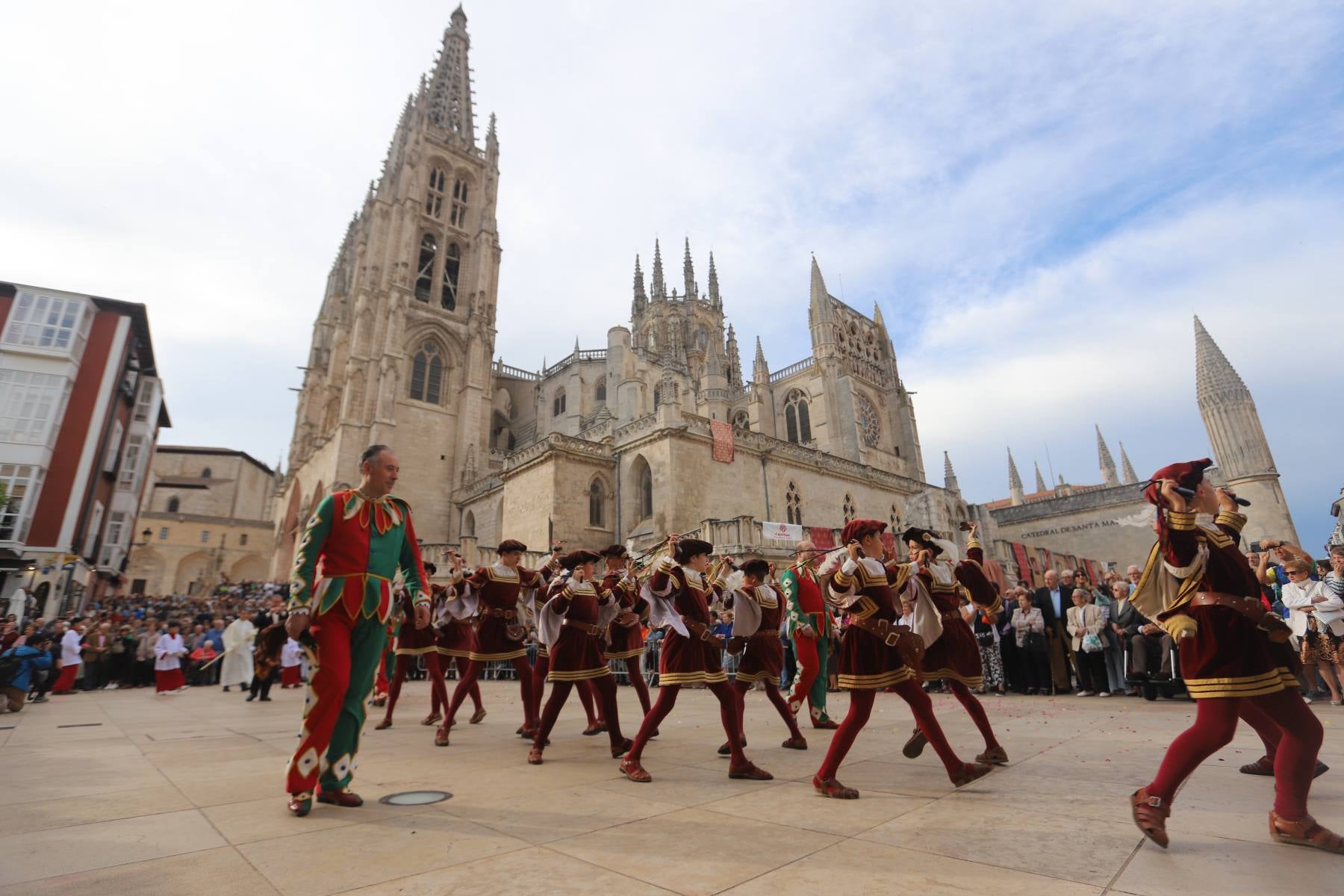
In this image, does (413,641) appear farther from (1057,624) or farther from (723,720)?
(1057,624)

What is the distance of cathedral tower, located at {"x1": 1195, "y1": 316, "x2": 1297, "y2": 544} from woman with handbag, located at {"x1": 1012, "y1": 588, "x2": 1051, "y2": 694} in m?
23.6

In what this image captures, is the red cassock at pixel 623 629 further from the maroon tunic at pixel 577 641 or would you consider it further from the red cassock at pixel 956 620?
the red cassock at pixel 956 620

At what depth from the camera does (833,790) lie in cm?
390

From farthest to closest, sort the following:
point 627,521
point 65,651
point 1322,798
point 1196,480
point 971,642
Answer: point 627,521
point 65,651
point 971,642
point 1322,798
point 1196,480

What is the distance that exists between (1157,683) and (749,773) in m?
8.54

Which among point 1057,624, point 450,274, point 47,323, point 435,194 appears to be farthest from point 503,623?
point 435,194

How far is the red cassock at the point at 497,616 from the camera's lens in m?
6.69

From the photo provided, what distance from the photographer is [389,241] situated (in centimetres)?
3550

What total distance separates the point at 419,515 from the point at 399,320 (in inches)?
419

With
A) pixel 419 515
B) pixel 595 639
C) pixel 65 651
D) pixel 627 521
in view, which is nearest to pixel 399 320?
pixel 419 515

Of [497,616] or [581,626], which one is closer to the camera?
[581,626]

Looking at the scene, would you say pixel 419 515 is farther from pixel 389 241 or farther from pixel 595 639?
pixel 595 639

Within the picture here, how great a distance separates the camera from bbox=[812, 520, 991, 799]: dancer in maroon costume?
3.95 meters

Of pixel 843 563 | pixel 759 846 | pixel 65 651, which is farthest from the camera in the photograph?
pixel 65 651
